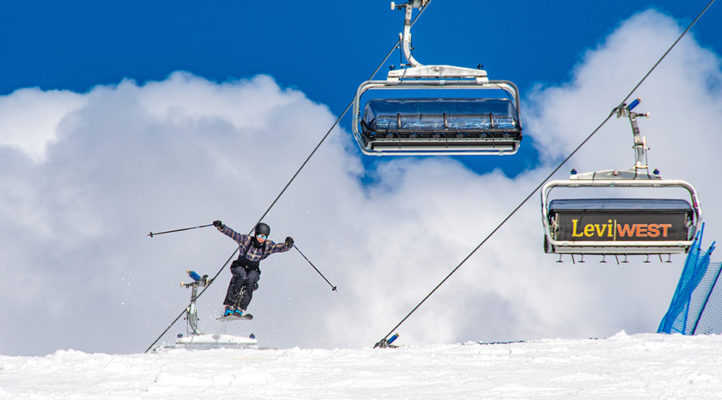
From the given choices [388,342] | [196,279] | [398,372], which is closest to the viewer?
[398,372]

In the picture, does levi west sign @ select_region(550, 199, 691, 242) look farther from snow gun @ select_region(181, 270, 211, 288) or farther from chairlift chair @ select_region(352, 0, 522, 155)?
snow gun @ select_region(181, 270, 211, 288)

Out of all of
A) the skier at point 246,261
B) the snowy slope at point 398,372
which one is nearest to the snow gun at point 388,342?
the snowy slope at point 398,372

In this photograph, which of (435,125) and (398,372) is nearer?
(398,372)

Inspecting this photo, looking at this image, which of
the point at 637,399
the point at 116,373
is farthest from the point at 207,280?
the point at 637,399

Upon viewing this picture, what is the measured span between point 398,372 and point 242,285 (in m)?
6.96

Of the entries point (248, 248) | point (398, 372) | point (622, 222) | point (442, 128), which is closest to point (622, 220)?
point (622, 222)

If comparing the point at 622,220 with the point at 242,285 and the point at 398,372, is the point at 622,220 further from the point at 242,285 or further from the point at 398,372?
the point at 242,285

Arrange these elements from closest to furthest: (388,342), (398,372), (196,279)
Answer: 1. (398,372)
2. (388,342)
3. (196,279)

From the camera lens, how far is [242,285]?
16.2 meters

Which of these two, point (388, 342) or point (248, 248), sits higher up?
point (248, 248)

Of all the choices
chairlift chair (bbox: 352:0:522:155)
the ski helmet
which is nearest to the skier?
the ski helmet

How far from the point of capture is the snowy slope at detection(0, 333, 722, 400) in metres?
8.32

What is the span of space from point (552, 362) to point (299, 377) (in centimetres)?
283

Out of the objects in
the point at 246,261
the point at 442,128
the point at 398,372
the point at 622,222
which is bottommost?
the point at 398,372
